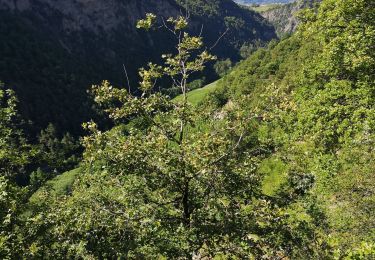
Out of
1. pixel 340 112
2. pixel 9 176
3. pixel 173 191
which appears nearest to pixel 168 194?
pixel 173 191

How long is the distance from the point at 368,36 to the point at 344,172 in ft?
37.7

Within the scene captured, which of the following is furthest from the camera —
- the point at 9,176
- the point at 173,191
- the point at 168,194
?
the point at 9,176

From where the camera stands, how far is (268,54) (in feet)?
483

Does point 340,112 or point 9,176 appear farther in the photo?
point 340,112

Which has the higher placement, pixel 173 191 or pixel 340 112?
pixel 173 191

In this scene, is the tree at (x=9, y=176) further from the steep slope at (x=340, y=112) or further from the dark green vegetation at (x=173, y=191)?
the steep slope at (x=340, y=112)

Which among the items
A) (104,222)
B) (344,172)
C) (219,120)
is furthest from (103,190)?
(344,172)

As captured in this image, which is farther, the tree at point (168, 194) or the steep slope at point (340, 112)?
the steep slope at point (340, 112)

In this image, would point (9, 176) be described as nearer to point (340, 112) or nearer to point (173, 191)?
point (173, 191)

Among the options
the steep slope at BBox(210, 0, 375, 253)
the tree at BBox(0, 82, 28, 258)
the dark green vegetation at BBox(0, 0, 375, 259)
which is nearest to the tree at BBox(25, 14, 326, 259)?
the dark green vegetation at BBox(0, 0, 375, 259)

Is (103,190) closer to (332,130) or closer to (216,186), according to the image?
(216,186)

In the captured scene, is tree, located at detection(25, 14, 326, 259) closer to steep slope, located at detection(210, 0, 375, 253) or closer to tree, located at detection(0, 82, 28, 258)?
tree, located at detection(0, 82, 28, 258)

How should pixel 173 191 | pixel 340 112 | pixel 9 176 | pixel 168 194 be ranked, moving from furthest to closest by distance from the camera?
pixel 340 112
pixel 9 176
pixel 168 194
pixel 173 191

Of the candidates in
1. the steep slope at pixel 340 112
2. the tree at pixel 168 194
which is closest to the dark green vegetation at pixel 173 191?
the tree at pixel 168 194
